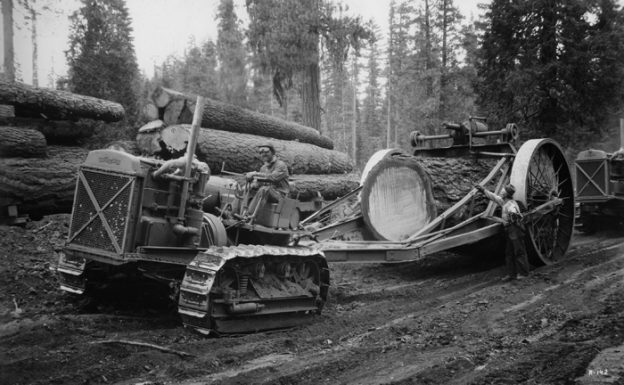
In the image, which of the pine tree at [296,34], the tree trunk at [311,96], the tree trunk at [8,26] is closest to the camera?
the tree trunk at [8,26]

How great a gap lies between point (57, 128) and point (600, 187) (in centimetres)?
1217

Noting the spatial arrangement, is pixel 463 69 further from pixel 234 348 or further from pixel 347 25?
pixel 234 348

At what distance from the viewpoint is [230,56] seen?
58.2ft

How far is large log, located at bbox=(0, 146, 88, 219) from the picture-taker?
8477 millimetres

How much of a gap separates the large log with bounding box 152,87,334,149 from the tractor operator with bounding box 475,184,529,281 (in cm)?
589

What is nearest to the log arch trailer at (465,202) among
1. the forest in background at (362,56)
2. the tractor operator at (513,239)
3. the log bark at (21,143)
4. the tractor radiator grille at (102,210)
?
the tractor operator at (513,239)

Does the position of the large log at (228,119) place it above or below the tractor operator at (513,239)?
above

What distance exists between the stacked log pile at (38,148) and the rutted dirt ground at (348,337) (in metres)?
0.67

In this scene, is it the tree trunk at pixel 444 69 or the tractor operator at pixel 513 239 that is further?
the tree trunk at pixel 444 69

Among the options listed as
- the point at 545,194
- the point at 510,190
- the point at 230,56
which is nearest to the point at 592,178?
the point at 545,194

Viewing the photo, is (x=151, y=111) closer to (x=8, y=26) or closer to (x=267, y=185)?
(x=267, y=185)

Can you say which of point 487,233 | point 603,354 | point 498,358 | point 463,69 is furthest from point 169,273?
point 463,69

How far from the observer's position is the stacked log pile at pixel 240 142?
10539 mm

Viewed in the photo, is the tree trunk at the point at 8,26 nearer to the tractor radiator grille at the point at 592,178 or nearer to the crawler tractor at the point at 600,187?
the crawler tractor at the point at 600,187
